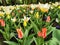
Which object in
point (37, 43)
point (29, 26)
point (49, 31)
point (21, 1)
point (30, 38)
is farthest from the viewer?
point (21, 1)

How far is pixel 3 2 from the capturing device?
354 inches

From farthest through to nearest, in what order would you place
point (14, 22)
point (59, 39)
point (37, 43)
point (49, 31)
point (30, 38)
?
1. point (14, 22)
2. point (49, 31)
3. point (30, 38)
4. point (37, 43)
5. point (59, 39)

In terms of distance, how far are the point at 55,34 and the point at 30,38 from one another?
2.14 feet

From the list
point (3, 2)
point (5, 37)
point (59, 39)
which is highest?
point (59, 39)

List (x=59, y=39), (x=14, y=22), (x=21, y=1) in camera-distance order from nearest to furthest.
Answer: (x=59, y=39) → (x=14, y=22) → (x=21, y=1)

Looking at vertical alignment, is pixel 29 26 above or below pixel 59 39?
below

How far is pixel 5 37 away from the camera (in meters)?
1.89

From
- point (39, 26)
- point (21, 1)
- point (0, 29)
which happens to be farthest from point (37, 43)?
point (21, 1)

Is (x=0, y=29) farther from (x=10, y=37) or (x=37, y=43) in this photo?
(x=37, y=43)

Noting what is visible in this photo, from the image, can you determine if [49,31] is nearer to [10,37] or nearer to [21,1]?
[10,37]

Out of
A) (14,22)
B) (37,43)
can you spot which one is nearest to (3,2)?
(14,22)

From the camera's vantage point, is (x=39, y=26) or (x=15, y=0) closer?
(x=39, y=26)

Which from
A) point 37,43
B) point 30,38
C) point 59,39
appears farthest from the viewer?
point 30,38

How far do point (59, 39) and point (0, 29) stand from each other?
3.50ft
